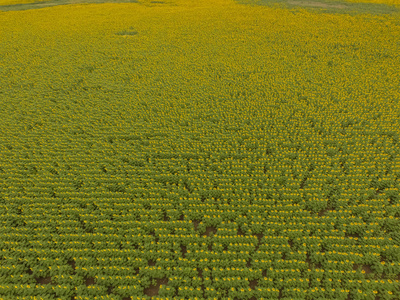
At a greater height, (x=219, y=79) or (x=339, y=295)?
(x=219, y=79)

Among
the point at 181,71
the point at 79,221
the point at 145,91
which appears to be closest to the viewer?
the point at 79,221

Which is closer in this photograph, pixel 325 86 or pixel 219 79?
pixel 325 86

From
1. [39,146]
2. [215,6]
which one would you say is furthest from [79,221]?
[215,6]

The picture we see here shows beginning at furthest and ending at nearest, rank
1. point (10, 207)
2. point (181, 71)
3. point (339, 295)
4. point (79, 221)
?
point (181, 71) < point (10, 207) < point (79, 221) < point (339, 295)

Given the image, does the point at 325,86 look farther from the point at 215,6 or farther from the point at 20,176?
the point at 215,6

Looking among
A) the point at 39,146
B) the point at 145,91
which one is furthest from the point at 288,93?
the point at 39,146

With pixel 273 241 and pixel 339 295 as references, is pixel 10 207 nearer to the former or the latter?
pixel 273 241

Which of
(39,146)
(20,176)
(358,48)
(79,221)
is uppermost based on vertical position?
(358,48)
